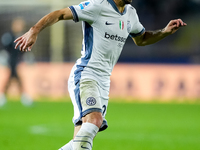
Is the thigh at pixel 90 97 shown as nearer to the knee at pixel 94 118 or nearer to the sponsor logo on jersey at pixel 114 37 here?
the knee at pixel 94 118

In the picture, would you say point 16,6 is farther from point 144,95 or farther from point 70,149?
point 70,149

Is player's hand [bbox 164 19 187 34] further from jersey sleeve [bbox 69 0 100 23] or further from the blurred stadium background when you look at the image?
the blurred stadium background

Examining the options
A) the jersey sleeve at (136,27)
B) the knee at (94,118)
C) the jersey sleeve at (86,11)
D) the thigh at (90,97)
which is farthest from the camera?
the jersey sleeve at (136,27)

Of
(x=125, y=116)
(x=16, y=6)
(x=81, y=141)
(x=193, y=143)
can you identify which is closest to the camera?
(x=81, y=141)

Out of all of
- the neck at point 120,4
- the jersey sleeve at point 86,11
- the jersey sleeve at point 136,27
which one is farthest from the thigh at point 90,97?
the jersey sleeve at point 136,27

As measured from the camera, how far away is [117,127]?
9312 mm

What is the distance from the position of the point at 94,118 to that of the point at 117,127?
16.5 feet

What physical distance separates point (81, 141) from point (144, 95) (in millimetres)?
10944

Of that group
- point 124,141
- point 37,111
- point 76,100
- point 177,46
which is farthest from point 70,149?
point 177,46

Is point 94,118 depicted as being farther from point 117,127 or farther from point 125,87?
point 125,87

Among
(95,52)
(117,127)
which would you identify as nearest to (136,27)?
(95,52)

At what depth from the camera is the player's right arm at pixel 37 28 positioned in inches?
163

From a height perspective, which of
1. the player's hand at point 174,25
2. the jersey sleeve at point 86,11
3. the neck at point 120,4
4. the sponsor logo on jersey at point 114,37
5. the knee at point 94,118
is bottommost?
the knee at point 94,118

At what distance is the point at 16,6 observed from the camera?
1986cm
